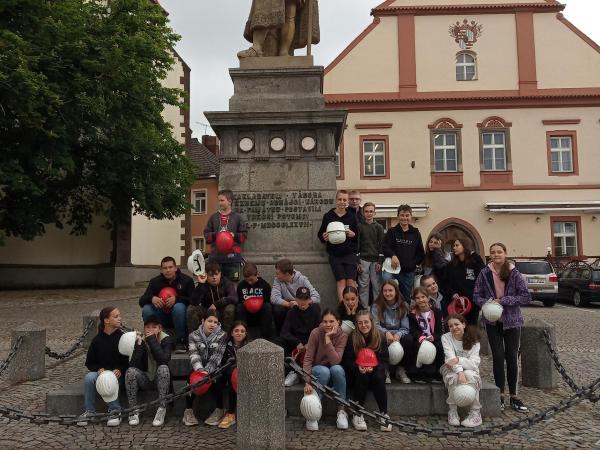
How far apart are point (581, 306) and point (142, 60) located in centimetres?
1677

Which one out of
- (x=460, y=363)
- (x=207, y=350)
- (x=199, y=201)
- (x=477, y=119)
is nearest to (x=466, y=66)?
(x=477, y=119)

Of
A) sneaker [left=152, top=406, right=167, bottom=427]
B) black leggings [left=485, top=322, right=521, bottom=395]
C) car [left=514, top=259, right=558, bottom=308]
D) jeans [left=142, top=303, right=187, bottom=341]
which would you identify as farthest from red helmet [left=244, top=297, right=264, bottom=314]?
car [left=514, top=259, right=558, bottom=308]

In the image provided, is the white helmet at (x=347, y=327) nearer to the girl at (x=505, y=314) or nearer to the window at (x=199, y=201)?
the girl at (x=505, y=314)

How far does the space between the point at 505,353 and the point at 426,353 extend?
1.02m

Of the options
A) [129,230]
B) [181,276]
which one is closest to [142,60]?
[129,230]

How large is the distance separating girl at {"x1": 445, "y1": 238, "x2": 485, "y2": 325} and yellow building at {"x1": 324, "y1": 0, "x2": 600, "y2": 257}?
19346mm

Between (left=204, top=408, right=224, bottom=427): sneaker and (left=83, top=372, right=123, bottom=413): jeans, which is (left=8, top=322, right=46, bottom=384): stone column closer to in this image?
(left=83, top=372, right=123, bottom=413): jeans

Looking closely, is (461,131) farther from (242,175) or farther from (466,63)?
(242,175)

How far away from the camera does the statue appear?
8.47 meters

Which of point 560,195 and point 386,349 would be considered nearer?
point 386,349

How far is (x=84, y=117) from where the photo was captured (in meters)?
18.0

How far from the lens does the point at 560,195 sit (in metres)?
26.4

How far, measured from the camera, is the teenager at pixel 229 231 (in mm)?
7246

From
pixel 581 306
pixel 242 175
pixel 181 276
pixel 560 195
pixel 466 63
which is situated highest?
pixel 466 63
